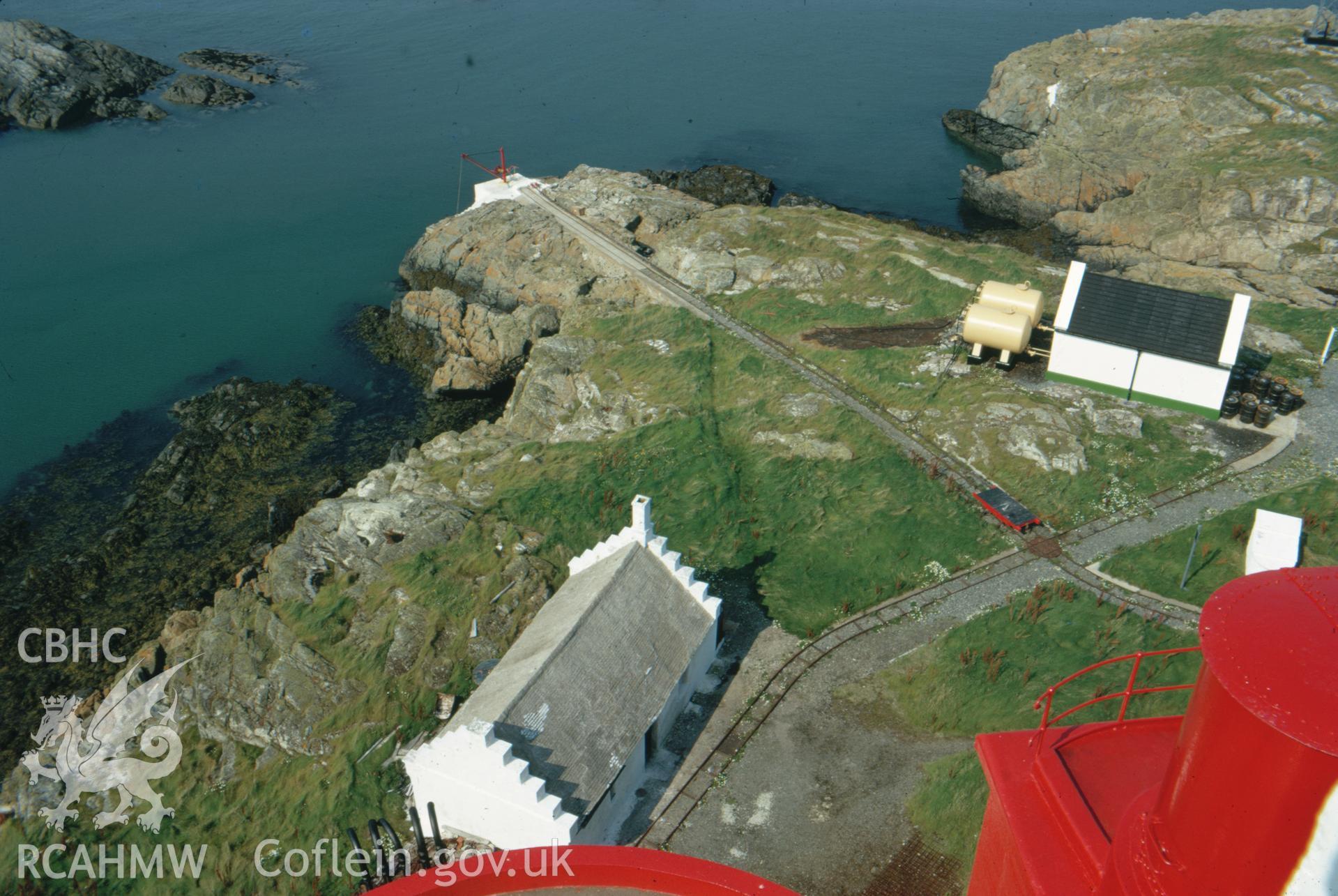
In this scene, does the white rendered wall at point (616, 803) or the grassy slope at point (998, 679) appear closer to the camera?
the white rendered wall at point (616, 803)

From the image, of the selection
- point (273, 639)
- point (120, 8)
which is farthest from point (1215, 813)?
point (120, 8)

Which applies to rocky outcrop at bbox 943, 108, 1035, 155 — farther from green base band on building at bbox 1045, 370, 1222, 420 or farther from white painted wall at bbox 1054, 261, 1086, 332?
green base band on building at bbox 1045, 370, 1222, 420

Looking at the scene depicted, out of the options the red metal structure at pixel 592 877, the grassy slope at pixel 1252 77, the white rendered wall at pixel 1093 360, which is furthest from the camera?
the grassy slope at pixel 1252 77

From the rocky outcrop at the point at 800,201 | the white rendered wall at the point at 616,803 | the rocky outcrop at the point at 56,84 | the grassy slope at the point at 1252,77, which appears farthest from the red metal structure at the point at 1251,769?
the rocky outcrop at the point at 56,84

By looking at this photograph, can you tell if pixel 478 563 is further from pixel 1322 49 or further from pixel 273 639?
pixel 1322 49

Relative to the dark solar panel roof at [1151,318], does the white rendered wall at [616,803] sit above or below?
below

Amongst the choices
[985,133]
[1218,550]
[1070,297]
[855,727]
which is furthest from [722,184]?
[855,727]

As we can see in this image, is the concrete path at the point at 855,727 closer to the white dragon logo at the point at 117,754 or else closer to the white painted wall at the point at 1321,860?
the white painted wall at the point at 1321,860
